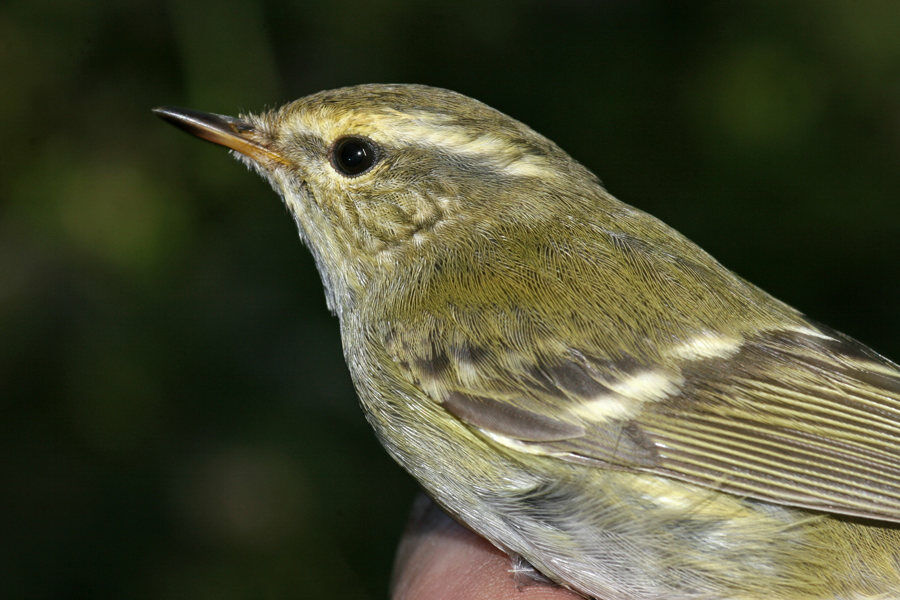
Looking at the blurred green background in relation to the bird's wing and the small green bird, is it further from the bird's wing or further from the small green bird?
the bird's wing

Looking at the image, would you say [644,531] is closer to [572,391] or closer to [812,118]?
[572,391]

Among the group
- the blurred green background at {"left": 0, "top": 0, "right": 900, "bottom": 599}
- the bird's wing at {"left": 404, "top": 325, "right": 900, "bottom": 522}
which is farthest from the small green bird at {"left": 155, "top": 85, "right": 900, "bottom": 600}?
the blurred green background at {"left": 0, "top": 0, "right": 900, "bottom": 599}

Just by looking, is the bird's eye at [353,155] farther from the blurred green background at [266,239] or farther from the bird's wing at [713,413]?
the blurred green background at [266,239]

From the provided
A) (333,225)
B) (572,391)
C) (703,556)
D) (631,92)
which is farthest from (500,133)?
(631,92)

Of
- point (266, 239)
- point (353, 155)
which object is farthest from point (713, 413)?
point (266, 239)

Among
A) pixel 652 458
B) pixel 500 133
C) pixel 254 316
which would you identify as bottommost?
pixel 254 316

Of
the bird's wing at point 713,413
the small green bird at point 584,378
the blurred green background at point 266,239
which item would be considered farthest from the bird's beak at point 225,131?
the blurred green background at point 266,239
